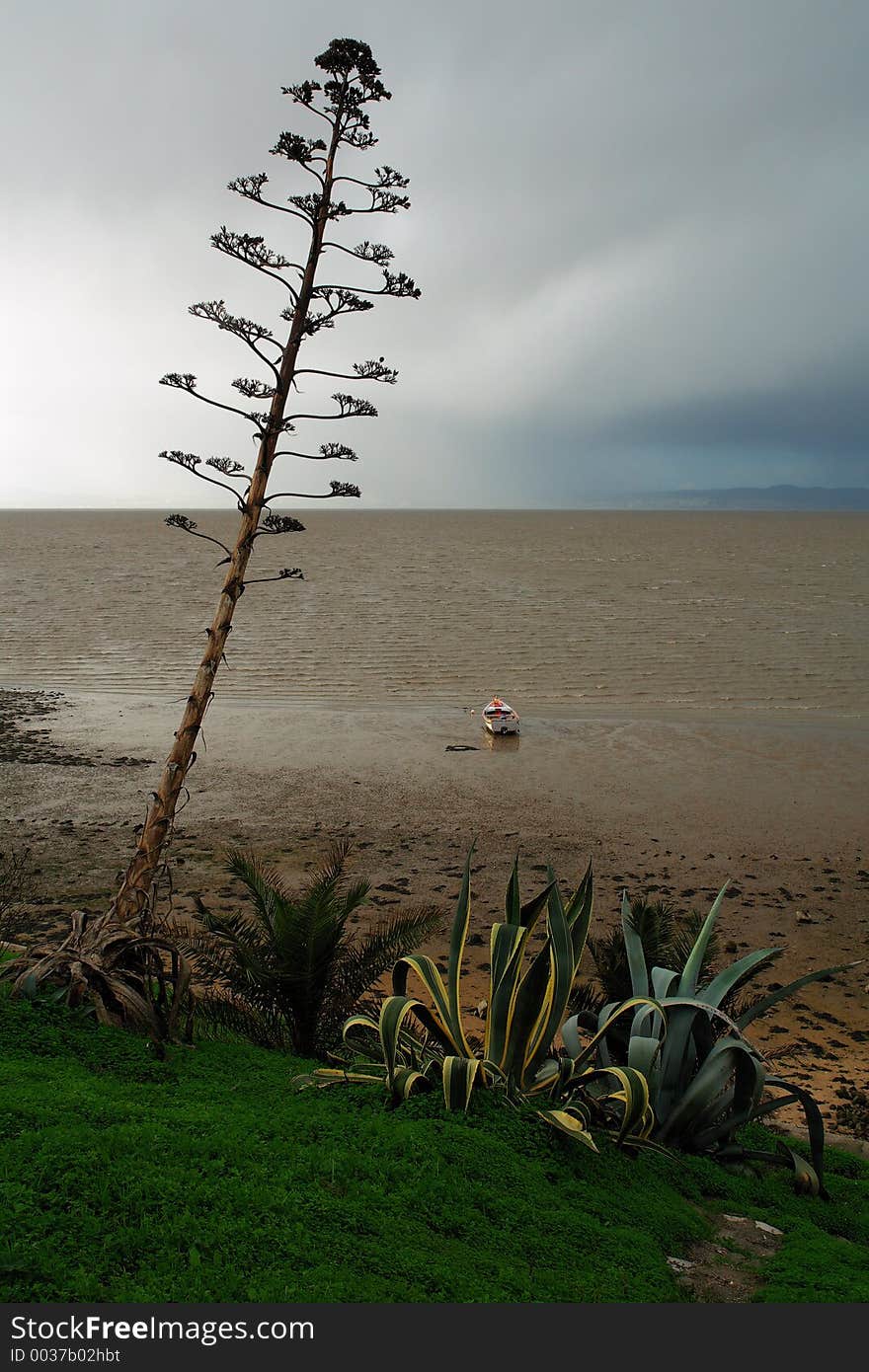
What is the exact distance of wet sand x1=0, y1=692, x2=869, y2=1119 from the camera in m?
9.17

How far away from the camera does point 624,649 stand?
28516 mm

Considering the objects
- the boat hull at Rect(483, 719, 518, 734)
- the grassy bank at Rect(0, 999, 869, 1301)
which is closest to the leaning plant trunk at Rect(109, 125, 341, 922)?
the grassy bank at Rect(0, 999, 869, 1301)

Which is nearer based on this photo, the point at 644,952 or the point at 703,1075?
the point at 703,1075

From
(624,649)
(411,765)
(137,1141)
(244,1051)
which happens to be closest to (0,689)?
(411,765)

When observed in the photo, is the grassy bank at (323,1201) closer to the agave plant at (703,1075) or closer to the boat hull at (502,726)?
the agave plant at (703,1075)

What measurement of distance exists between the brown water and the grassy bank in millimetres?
17108

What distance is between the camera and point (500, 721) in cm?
1755

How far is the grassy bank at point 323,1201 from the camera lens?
2.32m

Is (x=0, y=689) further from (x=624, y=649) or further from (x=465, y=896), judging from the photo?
(x=465, y=896)

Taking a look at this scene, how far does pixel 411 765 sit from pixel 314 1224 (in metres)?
12.9

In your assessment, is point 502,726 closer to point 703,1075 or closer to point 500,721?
point 500,721

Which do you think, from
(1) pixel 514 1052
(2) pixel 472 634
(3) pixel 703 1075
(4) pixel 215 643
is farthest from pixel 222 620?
(2) pixel 472 634

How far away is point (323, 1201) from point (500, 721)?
1496 cm

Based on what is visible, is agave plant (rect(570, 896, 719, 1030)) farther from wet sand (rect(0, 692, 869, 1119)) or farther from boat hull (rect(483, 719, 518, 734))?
boat hull (rect(483, 719, 518, 734))
